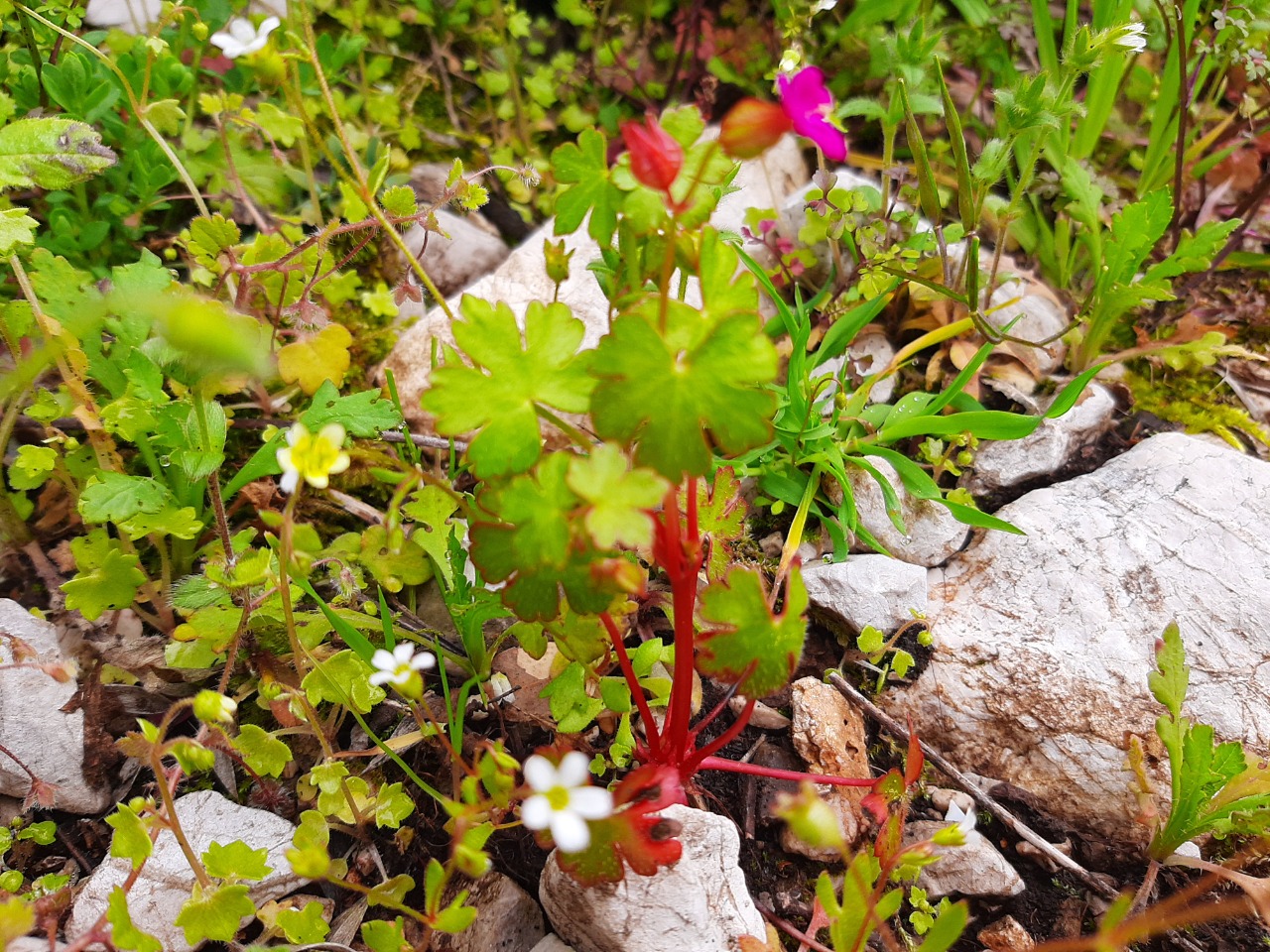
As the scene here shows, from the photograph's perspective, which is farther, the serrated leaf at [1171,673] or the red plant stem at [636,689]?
the serrated leaf at [1171,673]

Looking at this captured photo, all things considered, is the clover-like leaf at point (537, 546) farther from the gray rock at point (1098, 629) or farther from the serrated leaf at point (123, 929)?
the gray rock at point (1098, 629)

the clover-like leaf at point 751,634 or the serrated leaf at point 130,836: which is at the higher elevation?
the clover-like leaf at point 751,634

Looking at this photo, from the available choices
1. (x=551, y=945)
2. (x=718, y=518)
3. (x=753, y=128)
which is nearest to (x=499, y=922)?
(x=551, y=945)

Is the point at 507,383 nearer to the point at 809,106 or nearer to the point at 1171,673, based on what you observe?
the point at 809,106

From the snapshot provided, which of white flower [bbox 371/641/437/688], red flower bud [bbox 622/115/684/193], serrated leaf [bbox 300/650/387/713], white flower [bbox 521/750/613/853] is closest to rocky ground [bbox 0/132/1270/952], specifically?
serrated leaf [bbox 300/650/387/713]

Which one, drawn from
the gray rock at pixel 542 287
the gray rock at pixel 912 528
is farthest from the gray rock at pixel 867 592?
the gray rock at pixel 542 287

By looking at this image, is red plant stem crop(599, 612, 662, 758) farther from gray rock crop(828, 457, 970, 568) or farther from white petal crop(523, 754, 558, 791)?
gray rock crop(828, 457, 970, 568)

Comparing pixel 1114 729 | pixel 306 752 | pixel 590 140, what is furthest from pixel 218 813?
pixel 1114 729

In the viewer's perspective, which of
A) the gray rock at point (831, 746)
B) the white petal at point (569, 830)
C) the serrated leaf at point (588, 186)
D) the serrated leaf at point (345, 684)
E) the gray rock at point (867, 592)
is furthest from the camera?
the gray rock at point (867, 592)
